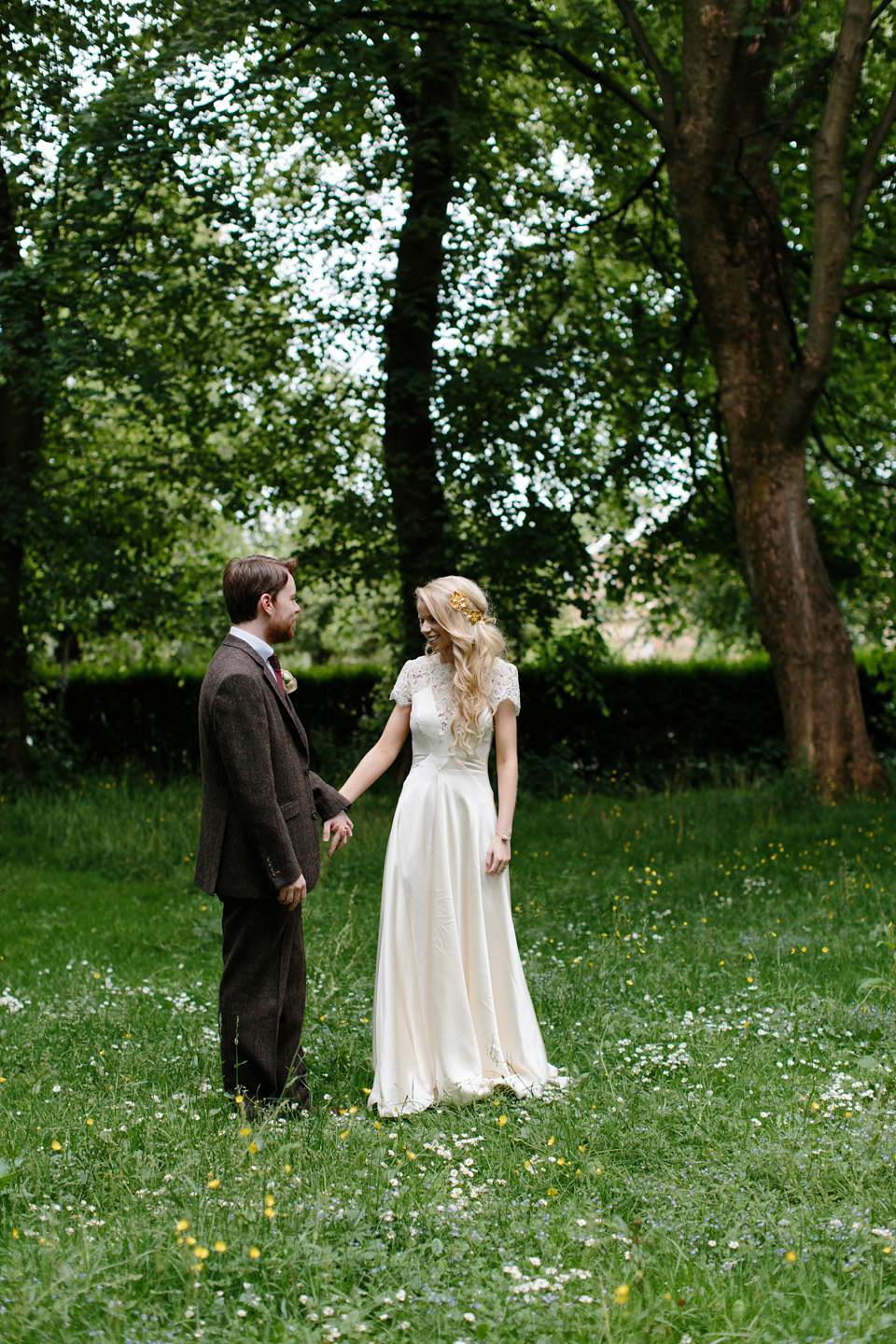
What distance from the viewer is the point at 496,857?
4.80 metres

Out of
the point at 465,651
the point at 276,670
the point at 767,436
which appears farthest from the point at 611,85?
the point at 276,670

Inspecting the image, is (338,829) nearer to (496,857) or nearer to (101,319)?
(496,857)

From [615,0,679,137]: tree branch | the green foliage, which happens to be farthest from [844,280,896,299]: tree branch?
the green foliage

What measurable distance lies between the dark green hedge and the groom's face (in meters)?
12.2

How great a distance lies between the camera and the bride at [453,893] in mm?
4727

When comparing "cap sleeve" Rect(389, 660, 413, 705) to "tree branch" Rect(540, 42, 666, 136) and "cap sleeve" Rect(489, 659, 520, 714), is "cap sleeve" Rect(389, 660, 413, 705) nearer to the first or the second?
"cap sleeve" Rect(489, 659, 520, 714)

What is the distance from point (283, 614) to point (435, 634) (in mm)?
840

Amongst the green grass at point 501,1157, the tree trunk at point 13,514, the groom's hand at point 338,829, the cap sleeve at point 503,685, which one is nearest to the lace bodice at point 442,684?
the cap sleeve at point 503,685

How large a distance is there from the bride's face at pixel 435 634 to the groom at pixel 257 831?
0.73 m

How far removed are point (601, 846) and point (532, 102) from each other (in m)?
9.42

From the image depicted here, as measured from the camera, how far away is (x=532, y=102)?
45.4 feet

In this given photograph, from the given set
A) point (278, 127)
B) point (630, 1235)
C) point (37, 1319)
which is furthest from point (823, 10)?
point (37, 1319)

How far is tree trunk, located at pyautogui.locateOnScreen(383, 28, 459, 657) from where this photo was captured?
11.4 m

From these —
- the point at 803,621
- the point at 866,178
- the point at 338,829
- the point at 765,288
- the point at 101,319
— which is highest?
the point at 866,178
